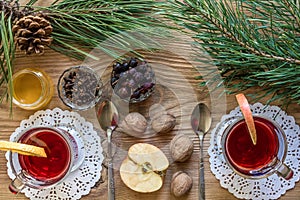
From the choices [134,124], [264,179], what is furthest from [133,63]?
[264,179]

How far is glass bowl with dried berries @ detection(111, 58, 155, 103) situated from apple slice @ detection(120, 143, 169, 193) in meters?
0.11

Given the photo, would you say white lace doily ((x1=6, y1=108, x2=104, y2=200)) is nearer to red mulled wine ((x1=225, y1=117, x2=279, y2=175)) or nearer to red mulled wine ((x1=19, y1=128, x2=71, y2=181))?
red mulled wine ((x1=19, y1=128, x2=71, y2=181))

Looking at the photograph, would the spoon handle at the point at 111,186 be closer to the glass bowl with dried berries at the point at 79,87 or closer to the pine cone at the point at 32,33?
the glass bowl with dried berries at the point at 79,87

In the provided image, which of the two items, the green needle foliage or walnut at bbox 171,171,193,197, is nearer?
the green needle foliage

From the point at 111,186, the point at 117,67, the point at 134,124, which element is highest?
the point at 117,67

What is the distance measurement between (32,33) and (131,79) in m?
0.21

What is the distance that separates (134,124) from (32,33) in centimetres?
26

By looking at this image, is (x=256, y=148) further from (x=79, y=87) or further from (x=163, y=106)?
(x=79, y=87)

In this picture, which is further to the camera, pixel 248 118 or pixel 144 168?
pixel 144 168

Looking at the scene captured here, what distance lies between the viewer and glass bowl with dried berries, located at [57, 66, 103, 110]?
3.31 feet

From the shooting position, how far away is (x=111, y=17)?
94cm

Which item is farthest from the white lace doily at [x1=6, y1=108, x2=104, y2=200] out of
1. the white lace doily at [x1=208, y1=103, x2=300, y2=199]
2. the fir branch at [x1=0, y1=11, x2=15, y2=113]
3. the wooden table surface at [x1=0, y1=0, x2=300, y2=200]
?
the white lace doily at [x1=208, y1=103, x2=300, y2=199]

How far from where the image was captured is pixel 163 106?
1.03 metres

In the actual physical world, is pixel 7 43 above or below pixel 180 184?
above
